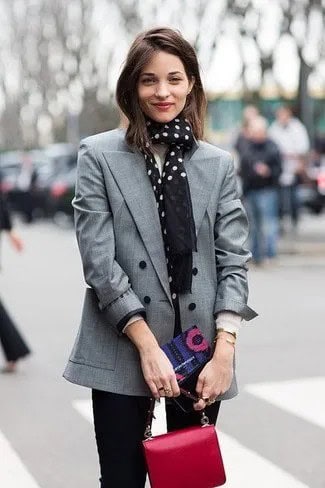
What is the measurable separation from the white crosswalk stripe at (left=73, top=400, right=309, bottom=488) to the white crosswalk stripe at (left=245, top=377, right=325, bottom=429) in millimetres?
682

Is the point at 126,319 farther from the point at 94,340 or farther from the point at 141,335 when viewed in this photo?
the point at 94,340

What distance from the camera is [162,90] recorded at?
321cm

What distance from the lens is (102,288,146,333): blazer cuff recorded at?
3111mm

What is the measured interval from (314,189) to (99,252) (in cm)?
1817

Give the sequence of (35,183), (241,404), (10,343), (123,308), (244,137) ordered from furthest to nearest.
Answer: (35,183) → (244,137) → (10,343) → (241,404) → (123,308)

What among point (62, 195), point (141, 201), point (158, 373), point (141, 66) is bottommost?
point (62, 195)

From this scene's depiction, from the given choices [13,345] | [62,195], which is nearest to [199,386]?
[13,345]

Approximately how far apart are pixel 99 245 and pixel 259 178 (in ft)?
36.5

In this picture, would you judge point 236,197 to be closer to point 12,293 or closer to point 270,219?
→ point 12,293

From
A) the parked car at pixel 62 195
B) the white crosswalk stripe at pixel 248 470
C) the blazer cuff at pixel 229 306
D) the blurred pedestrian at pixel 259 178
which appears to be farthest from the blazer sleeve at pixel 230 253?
the parked car at pixel 62 195

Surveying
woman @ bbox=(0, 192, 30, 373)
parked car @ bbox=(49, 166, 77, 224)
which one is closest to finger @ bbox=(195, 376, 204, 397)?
woman @ bbox=(0, 192, 30, 373)

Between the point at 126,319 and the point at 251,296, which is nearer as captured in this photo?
the point at 126,319

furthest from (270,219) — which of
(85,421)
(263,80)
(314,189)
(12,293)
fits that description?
(263,80)

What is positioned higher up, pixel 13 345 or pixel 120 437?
pixel 120 437
